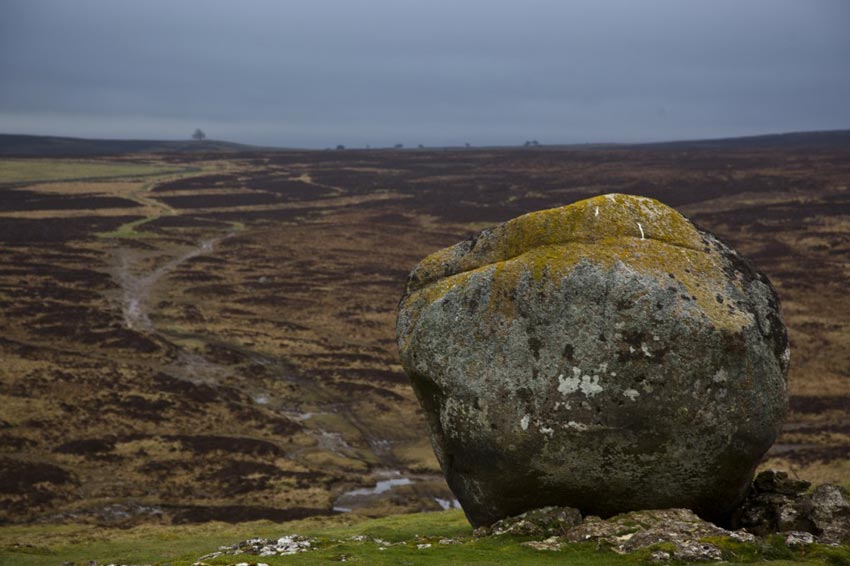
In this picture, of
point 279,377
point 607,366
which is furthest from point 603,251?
point 279,377

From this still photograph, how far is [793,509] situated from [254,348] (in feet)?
143

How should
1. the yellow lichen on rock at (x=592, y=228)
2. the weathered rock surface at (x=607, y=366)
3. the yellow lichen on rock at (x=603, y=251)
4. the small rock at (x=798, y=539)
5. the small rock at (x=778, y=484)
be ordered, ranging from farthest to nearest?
the small rock at (x=778, y=484) → the yellow lichen on rock at (x=592, y=228) → the yellow lichen on rock at (x=603, y=251) → the weathered rock surface at (x=607, y=366) → the small rock at (x=798, y=539)

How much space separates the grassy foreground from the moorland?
308cm

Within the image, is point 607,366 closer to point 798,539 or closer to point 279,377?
point 798,539

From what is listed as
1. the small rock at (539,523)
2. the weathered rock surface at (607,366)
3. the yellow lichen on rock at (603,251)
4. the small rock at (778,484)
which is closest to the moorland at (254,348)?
the small rock at (778,484)

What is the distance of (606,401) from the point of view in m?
16.3

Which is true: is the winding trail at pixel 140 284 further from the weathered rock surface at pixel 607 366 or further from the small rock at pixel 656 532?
the small rock at pixel 656 532

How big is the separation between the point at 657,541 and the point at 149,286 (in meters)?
67.3

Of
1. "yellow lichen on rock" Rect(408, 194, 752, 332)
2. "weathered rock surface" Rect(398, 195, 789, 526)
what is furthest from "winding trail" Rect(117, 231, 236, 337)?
"weathered rock surface" Rect(398, 195, 789, 526)

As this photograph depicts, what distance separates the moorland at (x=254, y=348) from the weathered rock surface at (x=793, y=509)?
14.3 metres

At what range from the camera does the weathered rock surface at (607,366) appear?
53.3 ft

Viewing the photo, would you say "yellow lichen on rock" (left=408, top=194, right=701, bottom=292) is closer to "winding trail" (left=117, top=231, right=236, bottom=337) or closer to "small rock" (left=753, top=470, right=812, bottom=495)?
"small rock" (left=753, top=470, right=812, bottom=495)

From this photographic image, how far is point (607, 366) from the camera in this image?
16.3m

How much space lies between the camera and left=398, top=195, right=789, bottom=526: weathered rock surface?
640 inches
